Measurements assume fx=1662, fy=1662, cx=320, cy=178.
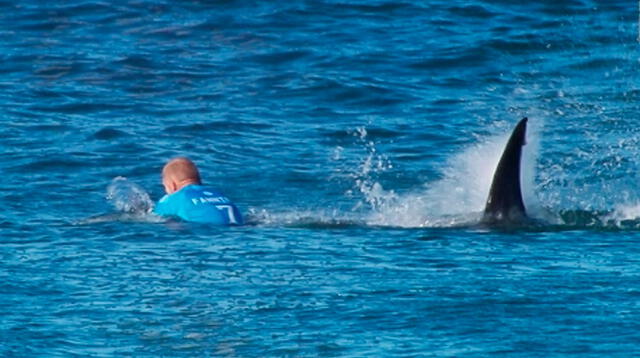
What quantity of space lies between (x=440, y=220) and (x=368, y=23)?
37.2 feet

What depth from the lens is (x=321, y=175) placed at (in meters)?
17.5

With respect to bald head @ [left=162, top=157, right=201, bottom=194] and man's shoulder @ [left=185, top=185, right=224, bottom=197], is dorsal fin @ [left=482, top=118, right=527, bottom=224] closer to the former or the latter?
man's shoulder @ [left=185, top=185, right=224, bottom=197]

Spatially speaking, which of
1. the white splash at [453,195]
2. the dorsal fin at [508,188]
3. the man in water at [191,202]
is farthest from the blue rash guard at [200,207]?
the dorsal fin at [508,188]

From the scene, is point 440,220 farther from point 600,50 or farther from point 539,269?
point 600,50

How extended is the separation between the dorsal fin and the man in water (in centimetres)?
218

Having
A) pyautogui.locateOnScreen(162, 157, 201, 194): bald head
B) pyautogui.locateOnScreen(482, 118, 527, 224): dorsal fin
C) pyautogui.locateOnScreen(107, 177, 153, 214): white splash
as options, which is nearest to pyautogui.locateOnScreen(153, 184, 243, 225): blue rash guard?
pyautogui.locateOnScreen(162, 157, 201, 194): bald head

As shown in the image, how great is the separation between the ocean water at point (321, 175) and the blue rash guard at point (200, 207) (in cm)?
22

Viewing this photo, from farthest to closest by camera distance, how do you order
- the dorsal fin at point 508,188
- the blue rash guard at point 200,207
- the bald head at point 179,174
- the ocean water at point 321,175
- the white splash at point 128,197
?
the white splash at point 128,197
the bald head at point 179,174
the blue rash guard at point 200,207
the dorsal fin at point 508,188
the ocean water at point 321,175

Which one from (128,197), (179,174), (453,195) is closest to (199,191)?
(179,174)

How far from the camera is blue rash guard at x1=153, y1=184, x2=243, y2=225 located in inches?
558

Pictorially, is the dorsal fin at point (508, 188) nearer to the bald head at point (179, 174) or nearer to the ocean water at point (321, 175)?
the ocean water at point (321, 175)

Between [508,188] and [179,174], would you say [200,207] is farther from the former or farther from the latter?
[508,188]

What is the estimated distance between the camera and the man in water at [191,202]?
14.2 meters

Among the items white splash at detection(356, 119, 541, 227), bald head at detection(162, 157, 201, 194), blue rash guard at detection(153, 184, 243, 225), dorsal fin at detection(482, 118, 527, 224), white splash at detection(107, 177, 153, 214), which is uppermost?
white splash at detection(107, 177, 153, 214)
